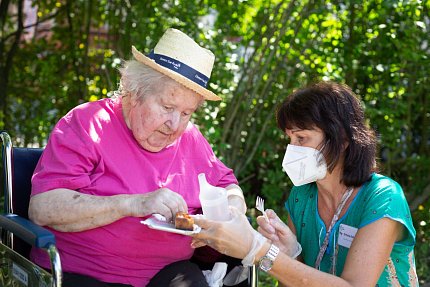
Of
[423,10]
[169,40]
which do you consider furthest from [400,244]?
[423,10]

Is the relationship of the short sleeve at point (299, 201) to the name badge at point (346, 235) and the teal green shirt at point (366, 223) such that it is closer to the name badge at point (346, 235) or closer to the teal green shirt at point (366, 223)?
the teal green shirt at point (366, 223)

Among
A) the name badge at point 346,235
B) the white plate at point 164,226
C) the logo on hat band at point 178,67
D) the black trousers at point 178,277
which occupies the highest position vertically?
the logo on hat band at point 178,67

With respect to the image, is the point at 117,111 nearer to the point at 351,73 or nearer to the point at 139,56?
the point at 139,56

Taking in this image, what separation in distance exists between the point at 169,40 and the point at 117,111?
37 centimetres

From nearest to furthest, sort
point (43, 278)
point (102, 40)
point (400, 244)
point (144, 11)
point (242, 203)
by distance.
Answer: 1. point (43, 278)
2. point (400, 244)
3. point (242, 203)
4. point (144, 11)
5. point (102, 40)

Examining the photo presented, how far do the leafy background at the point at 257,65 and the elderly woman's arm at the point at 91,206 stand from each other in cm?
231

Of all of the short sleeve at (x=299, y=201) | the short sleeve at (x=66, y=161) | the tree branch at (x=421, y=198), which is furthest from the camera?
the tree branch at (x=421, y=198)

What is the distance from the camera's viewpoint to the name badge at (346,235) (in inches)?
114

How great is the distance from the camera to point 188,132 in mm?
3270

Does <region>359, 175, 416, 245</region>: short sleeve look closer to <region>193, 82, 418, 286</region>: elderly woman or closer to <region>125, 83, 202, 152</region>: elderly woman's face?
<region>193, 82, 418, 286</region>: elderly woman

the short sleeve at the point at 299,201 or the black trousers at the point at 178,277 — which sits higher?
the short sleeve at the point at 299,201

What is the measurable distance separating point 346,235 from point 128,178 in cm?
91

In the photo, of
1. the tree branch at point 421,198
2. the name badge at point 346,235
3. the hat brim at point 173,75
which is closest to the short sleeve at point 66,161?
the hat brim at point 173,75

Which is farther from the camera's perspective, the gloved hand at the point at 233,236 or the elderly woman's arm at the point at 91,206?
the elderly woman's arm at the point at 91,206
